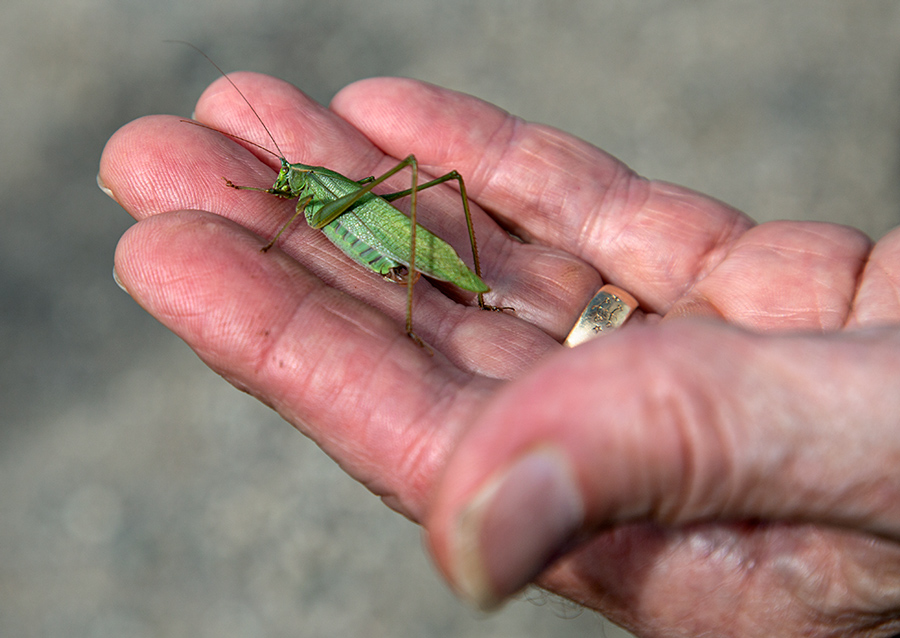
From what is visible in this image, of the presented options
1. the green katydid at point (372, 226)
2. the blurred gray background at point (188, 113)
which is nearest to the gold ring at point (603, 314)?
the green katydid at point (372, 226)

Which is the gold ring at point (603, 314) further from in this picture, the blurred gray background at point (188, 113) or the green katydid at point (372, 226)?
the blurred gray background at point (188, 113)

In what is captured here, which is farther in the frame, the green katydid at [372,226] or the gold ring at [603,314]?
the gold ring at [603,314]

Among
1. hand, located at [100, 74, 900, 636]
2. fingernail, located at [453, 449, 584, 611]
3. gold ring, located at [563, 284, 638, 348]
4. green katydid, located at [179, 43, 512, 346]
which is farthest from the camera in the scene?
gold ring, located at [563, 284, 638, 348]

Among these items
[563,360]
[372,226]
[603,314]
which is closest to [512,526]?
[563,360]

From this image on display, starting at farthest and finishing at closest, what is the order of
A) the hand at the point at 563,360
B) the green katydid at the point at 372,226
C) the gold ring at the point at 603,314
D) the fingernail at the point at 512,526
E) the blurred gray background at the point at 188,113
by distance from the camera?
the blurred gray background at the point at 188,113
the gold ring at the point at 603,314
the green katydid at the point at 372,226
the hand at the point at 563,360
the fingernail at the point at 512,526

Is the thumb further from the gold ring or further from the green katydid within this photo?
the gold ring

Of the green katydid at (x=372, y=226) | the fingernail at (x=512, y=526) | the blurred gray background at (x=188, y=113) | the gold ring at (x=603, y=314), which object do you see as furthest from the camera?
the blurred gray background at (x=188, y=113)

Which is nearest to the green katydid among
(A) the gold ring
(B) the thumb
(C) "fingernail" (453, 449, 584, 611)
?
(A) the gold ring
